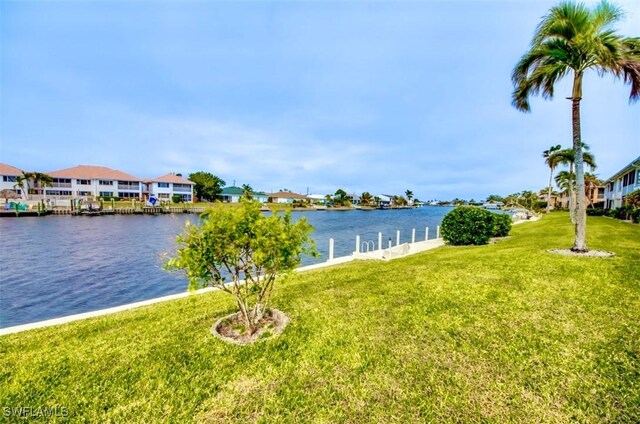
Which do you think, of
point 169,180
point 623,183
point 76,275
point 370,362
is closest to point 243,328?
point 370,362

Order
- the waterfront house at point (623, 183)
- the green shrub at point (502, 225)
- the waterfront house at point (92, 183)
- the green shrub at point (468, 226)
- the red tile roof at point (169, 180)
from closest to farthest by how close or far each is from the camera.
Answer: the green shrub at point (468, 226)
the green shrub at point (502, 225)
the waterfront house at point (623, 183)
the waterfront house at point (92, 183)
the red tile roof at point (169, 180)

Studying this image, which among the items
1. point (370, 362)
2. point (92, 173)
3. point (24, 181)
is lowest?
point (370, 362)

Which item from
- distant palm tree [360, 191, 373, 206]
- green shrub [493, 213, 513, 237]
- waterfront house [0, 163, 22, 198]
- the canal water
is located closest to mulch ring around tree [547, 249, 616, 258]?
the canal water

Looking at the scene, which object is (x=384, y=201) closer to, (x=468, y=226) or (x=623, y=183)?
(x=623, y=183)

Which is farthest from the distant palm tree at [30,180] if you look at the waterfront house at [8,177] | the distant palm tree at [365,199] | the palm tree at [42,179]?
the distant palm tree at [365,199]

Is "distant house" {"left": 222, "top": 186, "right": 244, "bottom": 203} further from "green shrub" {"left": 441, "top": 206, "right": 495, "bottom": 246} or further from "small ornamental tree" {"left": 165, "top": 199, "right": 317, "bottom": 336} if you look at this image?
"small ornamental tree" {"left": 165, "top": 199, "right": 317, "bottom": 336}

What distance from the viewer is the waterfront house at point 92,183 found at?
6525 centimetres

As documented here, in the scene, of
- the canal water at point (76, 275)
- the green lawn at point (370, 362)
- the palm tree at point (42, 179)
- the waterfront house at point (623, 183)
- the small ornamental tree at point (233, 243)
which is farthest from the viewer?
the palm tree at point (42, 179)

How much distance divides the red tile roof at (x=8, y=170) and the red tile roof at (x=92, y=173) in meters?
5.12

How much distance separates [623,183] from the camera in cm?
3081

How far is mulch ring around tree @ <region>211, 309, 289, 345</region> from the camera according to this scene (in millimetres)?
4988

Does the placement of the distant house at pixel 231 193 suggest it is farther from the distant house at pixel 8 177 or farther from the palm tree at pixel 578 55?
the palm tree at pixel 578 55

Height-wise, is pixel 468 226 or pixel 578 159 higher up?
pixel 578 159

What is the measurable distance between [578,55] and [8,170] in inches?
3527
